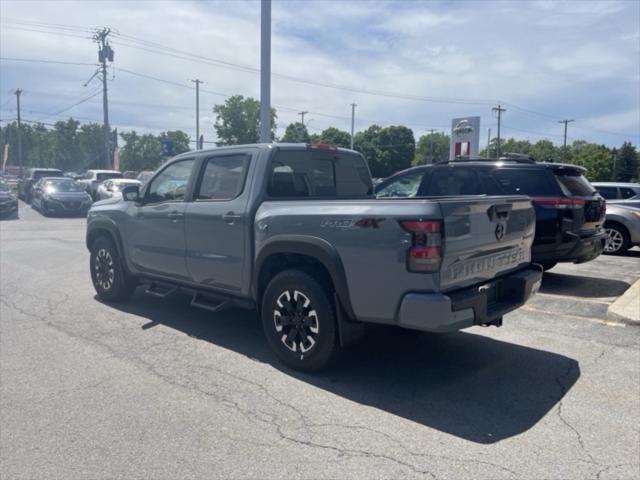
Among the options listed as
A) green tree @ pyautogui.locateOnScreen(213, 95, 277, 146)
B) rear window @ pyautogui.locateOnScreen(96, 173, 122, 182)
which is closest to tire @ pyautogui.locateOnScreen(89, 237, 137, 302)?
rear window @ pyautogui.locateOnScreen(96, 173, 122, 182)

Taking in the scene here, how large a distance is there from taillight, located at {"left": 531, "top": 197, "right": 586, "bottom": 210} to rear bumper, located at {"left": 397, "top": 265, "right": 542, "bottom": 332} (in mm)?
3457

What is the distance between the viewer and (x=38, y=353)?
5.09 meters

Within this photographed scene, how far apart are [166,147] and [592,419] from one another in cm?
2580

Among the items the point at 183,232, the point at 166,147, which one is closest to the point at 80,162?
the point at 166,147

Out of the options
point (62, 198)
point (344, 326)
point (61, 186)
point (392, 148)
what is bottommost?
point (344, 326)

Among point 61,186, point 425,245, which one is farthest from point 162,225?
point 61,186

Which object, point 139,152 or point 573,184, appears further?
point 139,152

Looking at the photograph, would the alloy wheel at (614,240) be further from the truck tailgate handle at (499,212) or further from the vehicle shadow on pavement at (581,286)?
the truck tailgate handle at (499,212)

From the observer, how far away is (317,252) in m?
4.33

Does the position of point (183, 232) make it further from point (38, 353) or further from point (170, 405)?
point (170, 405)

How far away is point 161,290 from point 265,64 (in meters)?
9.62

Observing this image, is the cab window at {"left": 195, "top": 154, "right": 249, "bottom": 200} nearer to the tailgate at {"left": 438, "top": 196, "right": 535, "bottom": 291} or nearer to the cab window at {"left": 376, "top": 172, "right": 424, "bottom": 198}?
the tailgate at {"left": 438, "top": 196, "right": 535, "bottom": 291}

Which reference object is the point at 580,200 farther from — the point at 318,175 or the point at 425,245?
the point at 425,245

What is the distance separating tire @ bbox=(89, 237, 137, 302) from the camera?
6.90m
